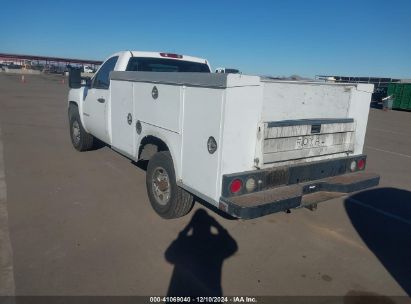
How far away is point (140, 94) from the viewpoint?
4.53 m

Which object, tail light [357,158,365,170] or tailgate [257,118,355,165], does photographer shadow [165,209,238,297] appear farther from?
tail light [357,158,365,170]

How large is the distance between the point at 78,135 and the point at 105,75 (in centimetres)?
217


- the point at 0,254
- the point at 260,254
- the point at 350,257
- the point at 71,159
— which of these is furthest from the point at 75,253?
the point at 71,159

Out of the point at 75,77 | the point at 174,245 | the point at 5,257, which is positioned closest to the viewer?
the point at 5,257

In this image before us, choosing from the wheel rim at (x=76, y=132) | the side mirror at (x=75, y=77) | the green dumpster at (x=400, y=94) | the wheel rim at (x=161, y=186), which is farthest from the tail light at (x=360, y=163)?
the green dumpster at (x=400, y=94)

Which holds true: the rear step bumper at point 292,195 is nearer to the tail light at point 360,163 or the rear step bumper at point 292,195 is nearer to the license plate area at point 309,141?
the tail light at point 360,163

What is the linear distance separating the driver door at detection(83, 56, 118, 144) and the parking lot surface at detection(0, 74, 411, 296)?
90 cm

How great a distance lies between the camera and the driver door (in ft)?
19.1

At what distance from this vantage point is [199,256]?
3.74m

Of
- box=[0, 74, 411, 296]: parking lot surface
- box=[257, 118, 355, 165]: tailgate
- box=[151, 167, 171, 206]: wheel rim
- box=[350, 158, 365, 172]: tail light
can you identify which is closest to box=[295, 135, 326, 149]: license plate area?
box=[257, 118, 355, 165]: tailgate

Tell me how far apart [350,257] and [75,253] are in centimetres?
305

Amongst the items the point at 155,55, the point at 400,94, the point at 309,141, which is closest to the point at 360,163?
the point at 309,141

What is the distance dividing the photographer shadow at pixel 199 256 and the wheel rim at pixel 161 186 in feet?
1.57

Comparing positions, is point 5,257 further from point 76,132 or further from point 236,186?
point 76,132
